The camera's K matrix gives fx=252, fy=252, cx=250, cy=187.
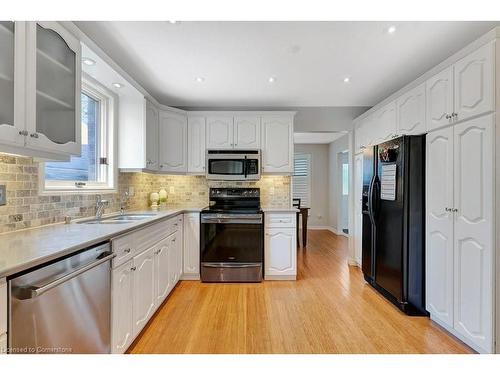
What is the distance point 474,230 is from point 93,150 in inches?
129

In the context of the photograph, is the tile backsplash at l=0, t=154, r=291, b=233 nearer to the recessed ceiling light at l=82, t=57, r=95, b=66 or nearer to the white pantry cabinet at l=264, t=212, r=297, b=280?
the white pantry cabinet at l=264, t=212, r=297, b=280

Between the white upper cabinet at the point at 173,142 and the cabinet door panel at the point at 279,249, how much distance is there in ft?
4.91

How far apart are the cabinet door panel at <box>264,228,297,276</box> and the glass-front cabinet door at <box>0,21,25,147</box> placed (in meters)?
2.48

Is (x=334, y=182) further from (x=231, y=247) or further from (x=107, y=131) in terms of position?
(x=107, y=131)

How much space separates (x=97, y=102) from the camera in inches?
101

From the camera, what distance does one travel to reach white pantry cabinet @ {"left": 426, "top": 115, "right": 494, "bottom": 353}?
1624mm

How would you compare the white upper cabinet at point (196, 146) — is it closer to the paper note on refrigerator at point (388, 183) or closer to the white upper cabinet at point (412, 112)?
the paper note on refrigerator at point (388, 183)

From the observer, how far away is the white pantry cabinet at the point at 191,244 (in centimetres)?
311

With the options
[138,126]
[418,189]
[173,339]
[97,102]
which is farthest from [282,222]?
[97,102]

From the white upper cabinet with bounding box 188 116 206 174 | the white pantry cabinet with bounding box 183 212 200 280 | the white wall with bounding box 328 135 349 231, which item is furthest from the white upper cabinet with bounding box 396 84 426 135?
the white wall with bounding box 328 135 349 231

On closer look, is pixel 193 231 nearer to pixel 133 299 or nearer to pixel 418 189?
pixel 133 299

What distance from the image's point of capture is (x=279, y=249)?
10.2 ft

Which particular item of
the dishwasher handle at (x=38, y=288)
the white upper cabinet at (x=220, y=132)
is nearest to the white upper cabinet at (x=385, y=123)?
the white upper cabinet at (x=220, y=132)
